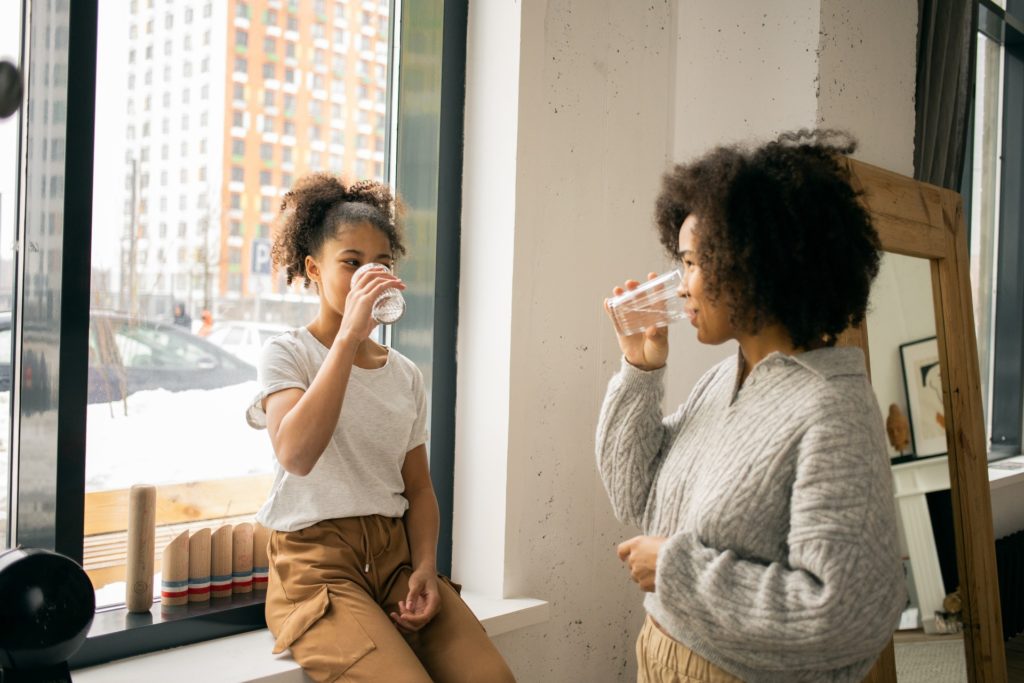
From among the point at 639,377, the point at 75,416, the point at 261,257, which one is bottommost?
the point at 75,416

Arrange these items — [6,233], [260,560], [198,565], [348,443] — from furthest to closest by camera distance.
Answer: [260,560] → [198,565] → [348,443] → [6,233]

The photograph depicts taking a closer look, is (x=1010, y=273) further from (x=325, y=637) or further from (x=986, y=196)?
(x=325, y=637)

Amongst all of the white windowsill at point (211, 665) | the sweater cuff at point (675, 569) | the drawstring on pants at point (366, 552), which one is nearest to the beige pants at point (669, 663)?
the sweater cuff at point (675, 569)

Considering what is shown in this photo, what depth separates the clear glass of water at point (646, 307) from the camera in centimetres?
142

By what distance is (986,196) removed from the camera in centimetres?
423

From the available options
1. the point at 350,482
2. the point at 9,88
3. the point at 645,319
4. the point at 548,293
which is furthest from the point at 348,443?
the point at 9,88

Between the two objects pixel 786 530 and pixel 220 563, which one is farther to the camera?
pixel 220 563

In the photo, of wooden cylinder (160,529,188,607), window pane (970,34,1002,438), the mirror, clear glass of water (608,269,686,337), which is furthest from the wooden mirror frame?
wooden cylinder (160,529,188,607)

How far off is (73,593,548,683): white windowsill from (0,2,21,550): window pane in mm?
304

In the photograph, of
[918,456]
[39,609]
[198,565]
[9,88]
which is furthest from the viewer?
[918,456]

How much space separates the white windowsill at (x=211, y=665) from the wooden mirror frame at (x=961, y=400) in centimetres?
180

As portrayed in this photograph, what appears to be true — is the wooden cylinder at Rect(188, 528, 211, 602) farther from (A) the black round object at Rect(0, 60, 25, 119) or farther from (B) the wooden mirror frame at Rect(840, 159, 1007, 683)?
(B) the wooden mirror frame at Rect(840, 159, 1007, 683)

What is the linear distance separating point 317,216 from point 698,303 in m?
0.79

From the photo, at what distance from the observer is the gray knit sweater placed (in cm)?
111
